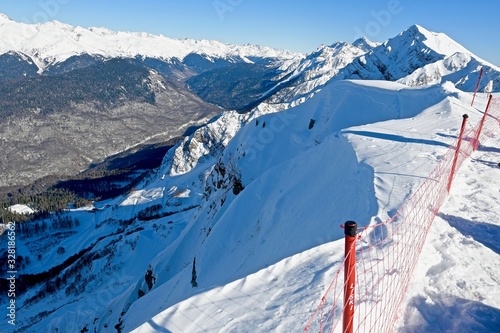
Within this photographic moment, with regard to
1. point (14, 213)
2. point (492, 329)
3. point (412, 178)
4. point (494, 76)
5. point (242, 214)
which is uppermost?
point (494, 76)

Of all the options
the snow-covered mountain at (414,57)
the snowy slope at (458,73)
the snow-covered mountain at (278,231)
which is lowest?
the snow-covered mountain at (278,231)

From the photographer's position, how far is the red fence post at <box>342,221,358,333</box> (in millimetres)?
3324

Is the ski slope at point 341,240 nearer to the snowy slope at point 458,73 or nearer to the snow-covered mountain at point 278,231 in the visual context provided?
the snow-covered mountain at point 278,231

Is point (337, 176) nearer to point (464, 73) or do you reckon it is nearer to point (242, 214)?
point (242, 214)

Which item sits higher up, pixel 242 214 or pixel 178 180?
pixel 242 214

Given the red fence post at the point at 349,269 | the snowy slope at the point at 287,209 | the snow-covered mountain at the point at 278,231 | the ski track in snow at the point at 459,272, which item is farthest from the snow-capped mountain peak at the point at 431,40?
the red fence post at the point at 349,269

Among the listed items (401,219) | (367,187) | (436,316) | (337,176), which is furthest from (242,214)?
(436,316)

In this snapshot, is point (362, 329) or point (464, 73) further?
point (464, 73)

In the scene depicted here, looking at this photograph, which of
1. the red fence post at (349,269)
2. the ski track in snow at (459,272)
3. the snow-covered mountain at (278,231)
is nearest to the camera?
the red fence post at (349,269)

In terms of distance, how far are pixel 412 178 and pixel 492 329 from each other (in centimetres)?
622

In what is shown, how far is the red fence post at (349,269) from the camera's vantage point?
3.32m

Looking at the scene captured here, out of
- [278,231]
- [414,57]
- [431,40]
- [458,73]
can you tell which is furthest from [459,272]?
[431,40]

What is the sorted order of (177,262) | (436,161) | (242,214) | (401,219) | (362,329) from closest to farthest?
(362,329) < (401,219) < (436,161) < (242,214) < (177,262)

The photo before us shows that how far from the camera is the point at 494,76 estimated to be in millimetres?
86250
